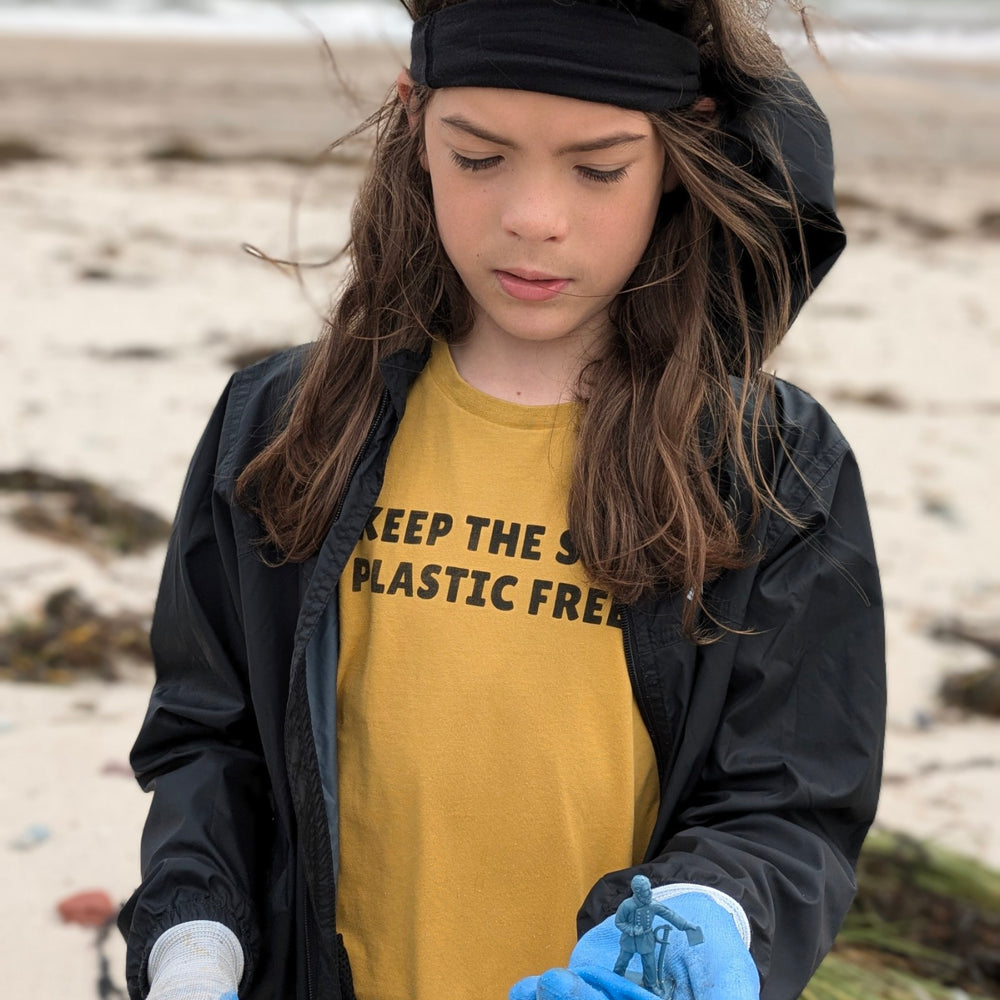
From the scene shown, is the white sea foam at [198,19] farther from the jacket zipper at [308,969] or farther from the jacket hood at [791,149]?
the jacket zipper at [308,969]

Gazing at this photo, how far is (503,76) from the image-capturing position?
1.79 m

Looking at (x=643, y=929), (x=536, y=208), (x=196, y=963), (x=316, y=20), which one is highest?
(x=536, y=208)

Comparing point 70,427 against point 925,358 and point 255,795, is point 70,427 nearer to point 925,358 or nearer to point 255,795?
point 255,795

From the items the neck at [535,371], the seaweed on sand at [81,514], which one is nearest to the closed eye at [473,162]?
the neck at [535,371]

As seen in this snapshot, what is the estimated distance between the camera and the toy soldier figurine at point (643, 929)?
1.52m

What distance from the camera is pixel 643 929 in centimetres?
153

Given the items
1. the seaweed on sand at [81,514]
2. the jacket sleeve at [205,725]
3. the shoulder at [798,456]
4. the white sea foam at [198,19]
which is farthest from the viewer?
the white sea foam at [198,19]

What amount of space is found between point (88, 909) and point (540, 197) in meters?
2.10

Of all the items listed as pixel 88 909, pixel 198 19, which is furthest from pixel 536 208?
pixel 198 19

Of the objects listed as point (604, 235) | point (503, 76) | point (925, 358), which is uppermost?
point (503, 76)

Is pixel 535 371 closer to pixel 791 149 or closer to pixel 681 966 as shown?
pixel 791 149

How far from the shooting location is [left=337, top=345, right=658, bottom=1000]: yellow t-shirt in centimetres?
192

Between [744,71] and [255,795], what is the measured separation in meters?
1.27

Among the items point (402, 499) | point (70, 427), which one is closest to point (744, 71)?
point (402, 499)
